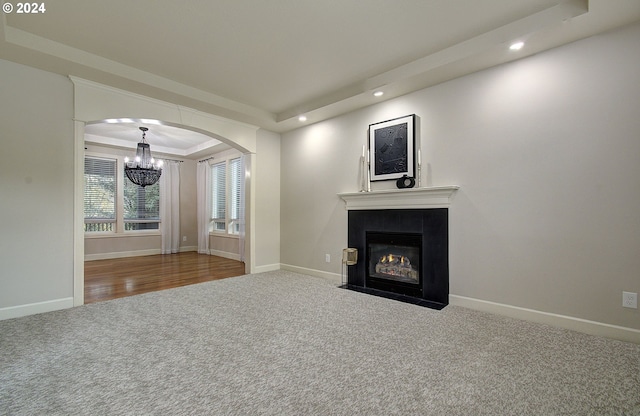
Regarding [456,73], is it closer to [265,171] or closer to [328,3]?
[328,3]

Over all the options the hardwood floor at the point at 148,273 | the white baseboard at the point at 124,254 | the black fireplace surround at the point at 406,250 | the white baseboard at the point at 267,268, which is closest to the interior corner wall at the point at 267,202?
the white baseboard at the point at 267,268

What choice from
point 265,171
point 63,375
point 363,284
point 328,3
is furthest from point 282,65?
point 63,375

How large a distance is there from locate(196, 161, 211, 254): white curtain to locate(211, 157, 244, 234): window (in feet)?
0.40

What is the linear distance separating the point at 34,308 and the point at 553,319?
5.12m

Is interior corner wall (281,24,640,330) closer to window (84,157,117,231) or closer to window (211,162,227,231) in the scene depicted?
window (211,162,227,231)

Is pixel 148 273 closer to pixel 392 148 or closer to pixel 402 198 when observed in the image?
pixel 402 198

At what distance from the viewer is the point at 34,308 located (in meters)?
3.02

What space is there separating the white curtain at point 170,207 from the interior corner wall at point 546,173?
21.0ft

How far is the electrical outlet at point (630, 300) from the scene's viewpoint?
2326mm

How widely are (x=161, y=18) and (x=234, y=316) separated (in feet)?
9.22

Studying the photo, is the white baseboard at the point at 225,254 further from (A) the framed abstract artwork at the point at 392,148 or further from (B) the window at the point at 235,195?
(A) the framed abstract artwork at the point at 392,148

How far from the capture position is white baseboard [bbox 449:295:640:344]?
2359 millimetres

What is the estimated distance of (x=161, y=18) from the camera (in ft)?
8.23

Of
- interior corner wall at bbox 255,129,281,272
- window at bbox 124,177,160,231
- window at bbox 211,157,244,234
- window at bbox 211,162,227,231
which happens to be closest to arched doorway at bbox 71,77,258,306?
interior corner wall at bbox 255,129,281,272
